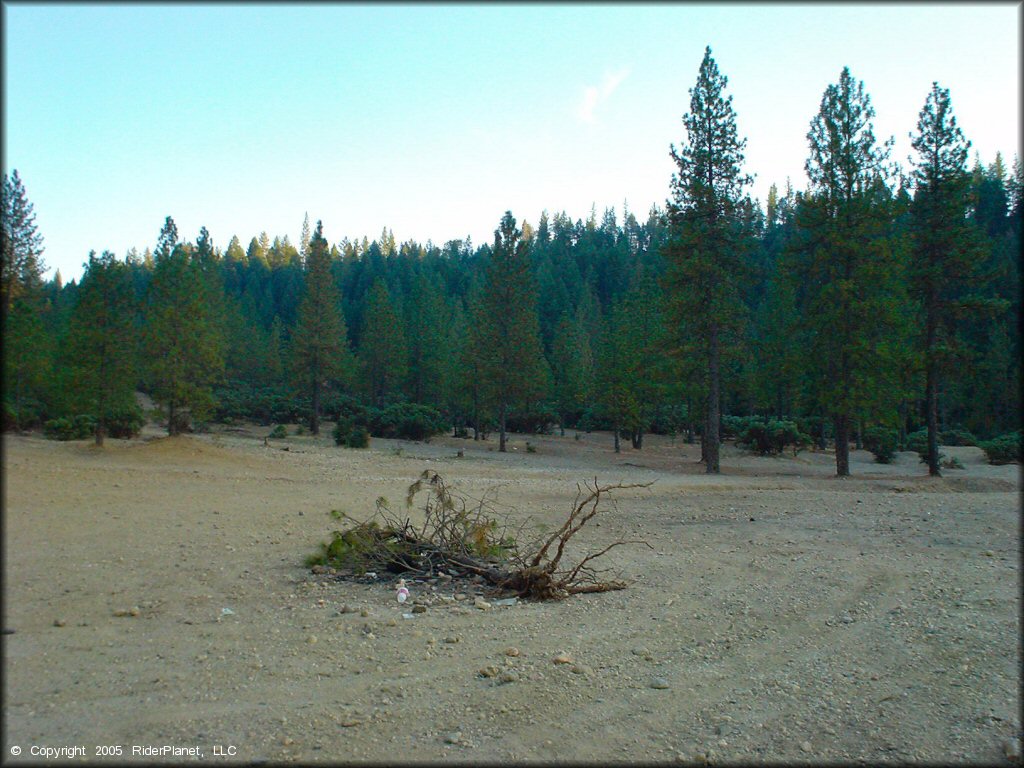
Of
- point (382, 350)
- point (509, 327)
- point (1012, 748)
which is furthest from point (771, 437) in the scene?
point (1012, 748)

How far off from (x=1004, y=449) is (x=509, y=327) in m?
22.3

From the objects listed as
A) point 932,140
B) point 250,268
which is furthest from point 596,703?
point 250,268

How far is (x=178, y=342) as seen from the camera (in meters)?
26.3

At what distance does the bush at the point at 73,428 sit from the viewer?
25125 mm

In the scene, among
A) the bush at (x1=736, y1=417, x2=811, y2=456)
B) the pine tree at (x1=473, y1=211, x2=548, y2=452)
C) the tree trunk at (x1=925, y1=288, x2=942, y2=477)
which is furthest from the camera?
the bush at (x1=736, y1=417, x2=811, y2=456)

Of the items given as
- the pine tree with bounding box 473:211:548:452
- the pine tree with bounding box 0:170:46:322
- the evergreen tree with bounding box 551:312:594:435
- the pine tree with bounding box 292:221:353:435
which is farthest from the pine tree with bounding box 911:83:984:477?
the pine tree with bounding box 292:221:353:435

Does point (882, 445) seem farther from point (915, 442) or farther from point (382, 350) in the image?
point (382, 350)

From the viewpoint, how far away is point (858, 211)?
23.9 metres

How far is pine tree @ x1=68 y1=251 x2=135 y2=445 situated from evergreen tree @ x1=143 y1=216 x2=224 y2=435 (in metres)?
2.57

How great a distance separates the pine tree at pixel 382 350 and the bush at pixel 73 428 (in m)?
31.7

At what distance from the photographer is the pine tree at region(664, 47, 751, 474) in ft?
85.5

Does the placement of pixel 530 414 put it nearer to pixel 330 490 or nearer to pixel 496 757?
pixel 330 490

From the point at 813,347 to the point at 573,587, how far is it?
2011 cm

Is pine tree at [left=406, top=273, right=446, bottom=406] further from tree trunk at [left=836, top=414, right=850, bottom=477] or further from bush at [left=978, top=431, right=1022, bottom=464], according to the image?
bush at [left=978, top=431, right=1022, bottom=464]
